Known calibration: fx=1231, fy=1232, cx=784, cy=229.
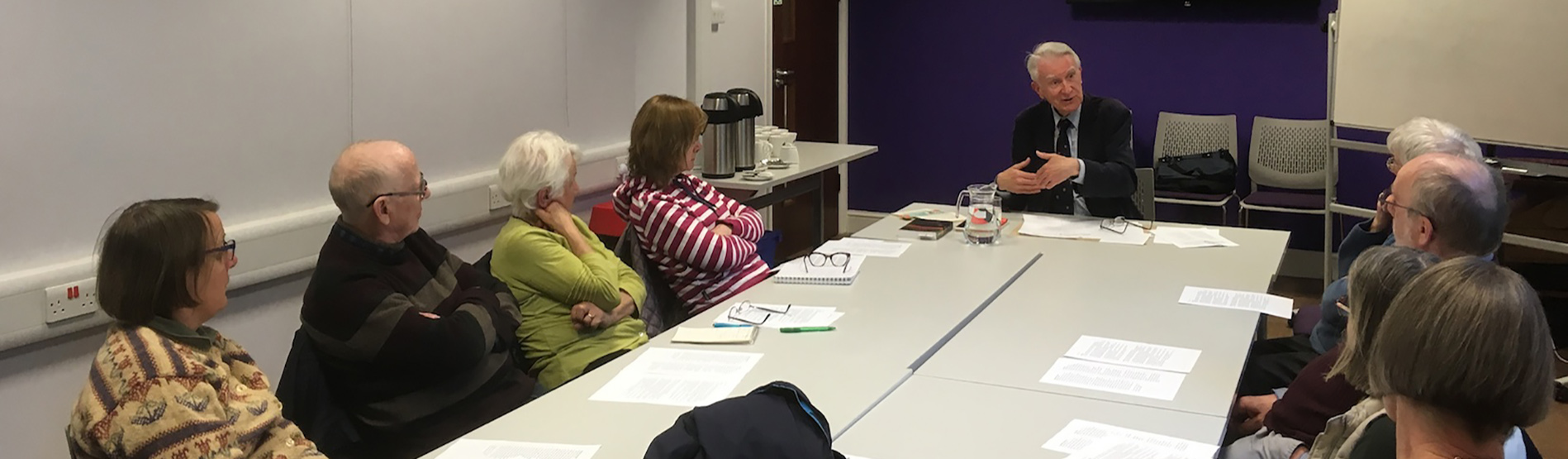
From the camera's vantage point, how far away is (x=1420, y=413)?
1516 mm

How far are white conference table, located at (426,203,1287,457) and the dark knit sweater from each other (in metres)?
0.12

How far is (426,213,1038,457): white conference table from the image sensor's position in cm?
206

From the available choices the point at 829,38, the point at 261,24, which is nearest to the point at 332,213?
the point at 261,24

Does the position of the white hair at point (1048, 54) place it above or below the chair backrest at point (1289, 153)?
above

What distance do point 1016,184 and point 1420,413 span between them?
2503mm

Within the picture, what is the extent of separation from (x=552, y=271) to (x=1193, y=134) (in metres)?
4.29

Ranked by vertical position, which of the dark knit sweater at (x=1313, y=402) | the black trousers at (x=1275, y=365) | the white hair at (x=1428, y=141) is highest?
the white hair at (x=1428, y=141)

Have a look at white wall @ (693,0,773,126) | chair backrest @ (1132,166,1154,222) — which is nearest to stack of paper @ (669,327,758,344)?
chair backrest @ (1132,166,1154,222)

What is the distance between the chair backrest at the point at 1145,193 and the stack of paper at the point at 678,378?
2.82 metres

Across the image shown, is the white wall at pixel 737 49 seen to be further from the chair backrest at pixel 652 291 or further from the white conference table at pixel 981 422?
the white conference table at pixel 981 422

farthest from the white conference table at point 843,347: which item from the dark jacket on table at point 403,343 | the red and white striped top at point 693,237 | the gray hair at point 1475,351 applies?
the gray hair at point 1475,351

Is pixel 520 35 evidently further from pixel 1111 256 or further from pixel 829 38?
pixel 829 38

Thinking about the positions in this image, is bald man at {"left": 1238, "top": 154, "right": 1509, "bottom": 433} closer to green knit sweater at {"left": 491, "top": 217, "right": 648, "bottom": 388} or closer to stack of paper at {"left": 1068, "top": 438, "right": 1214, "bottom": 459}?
stack of paper at {"left": 1068, "top": 438, "right": 1214, "bottom": 459}

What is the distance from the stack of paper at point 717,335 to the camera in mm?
2562
